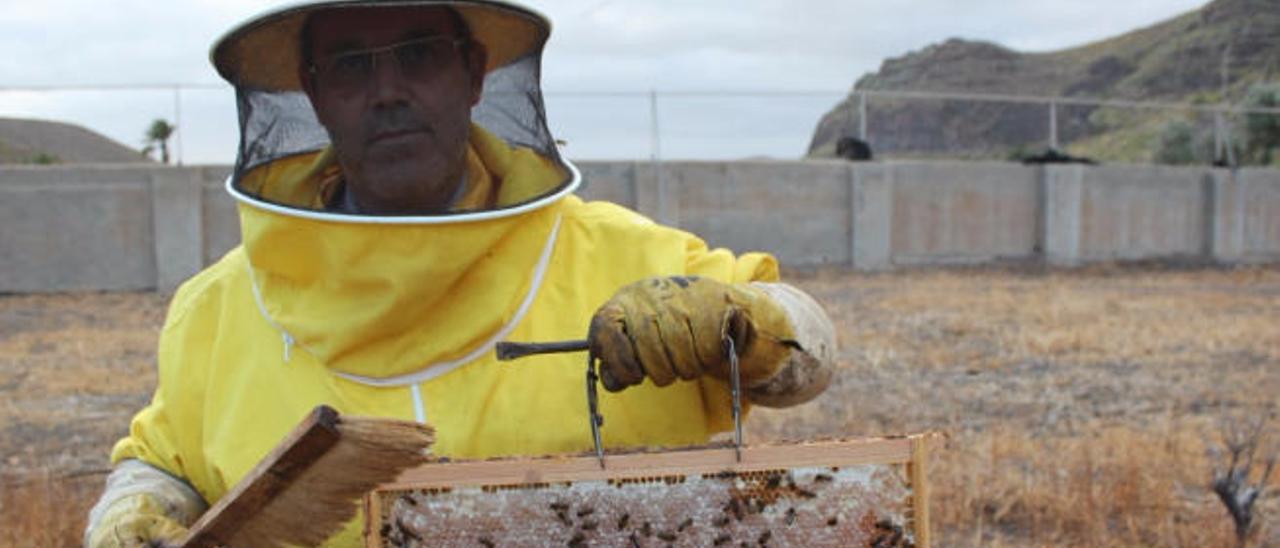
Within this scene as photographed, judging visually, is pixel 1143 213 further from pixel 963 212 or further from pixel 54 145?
pixel 54 145

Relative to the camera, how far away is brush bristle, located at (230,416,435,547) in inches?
56.4

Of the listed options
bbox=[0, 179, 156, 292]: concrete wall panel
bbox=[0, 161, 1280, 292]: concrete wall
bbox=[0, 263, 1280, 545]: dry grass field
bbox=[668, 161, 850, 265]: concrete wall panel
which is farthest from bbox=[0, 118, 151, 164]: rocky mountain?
bbox=[668, 161, 850, 265]: concrete wall panel

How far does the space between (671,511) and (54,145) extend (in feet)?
65.3

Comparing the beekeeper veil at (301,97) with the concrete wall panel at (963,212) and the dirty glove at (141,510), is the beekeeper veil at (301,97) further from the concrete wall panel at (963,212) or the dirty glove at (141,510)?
the concrete wall panel at (963,212)

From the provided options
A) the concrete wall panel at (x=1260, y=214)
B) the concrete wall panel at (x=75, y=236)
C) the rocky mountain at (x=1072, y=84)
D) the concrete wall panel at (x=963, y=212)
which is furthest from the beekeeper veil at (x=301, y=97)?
the concrete wall panel at (x=1260, y=214)

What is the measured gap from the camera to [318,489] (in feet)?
4.94

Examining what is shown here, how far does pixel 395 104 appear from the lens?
2.19 meters

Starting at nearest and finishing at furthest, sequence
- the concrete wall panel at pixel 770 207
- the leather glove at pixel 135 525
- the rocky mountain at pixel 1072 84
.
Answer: the leather glove at pixel 135 525, the concrete wall panel at pixel 770 207, the rocky mountain at pixel 1072 84

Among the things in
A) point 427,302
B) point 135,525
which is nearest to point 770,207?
point 427,302

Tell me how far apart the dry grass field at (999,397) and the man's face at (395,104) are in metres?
1.02

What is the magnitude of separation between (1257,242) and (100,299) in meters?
16.2

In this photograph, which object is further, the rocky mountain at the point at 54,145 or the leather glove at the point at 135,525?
the rocky mountain at the point at 54,145

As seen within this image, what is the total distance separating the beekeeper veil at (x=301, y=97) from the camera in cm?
234

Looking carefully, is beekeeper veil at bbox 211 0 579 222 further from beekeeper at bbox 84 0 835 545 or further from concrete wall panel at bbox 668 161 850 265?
concrete wall panel at bbox 668 161 850 265
